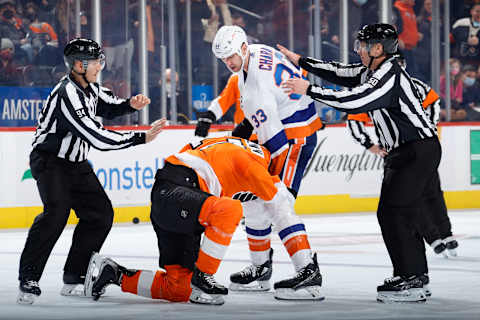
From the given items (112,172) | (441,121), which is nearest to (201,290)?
(112,172)

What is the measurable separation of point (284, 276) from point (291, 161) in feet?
2.47

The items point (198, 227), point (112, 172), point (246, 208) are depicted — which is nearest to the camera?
point (198, 227)

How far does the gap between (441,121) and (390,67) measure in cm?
703

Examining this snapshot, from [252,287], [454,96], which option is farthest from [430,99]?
[454,96]

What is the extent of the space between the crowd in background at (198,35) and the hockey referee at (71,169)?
182 inches

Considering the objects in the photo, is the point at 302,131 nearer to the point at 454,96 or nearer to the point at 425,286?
the point at 425,286

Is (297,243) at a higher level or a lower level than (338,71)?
lower

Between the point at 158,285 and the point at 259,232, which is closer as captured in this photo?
the point at 158,285

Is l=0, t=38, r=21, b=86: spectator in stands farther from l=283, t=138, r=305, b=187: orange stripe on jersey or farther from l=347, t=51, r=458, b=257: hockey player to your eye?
l=283, t=138, r=305, b=187: orange stripe on jersey

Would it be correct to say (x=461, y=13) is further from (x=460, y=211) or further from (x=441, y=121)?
(x=460, y=211)

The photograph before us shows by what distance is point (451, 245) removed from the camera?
6754 mm

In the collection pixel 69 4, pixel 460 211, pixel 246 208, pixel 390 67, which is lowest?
pixel 460 211

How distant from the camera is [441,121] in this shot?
11625mm

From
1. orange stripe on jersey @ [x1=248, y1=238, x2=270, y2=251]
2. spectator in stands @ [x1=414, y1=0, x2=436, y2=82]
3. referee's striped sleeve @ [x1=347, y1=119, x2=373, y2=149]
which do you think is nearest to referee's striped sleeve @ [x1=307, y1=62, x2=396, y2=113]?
orange stripe on jersey @ [x1=248, y1=238, x2=270, y2=251]
